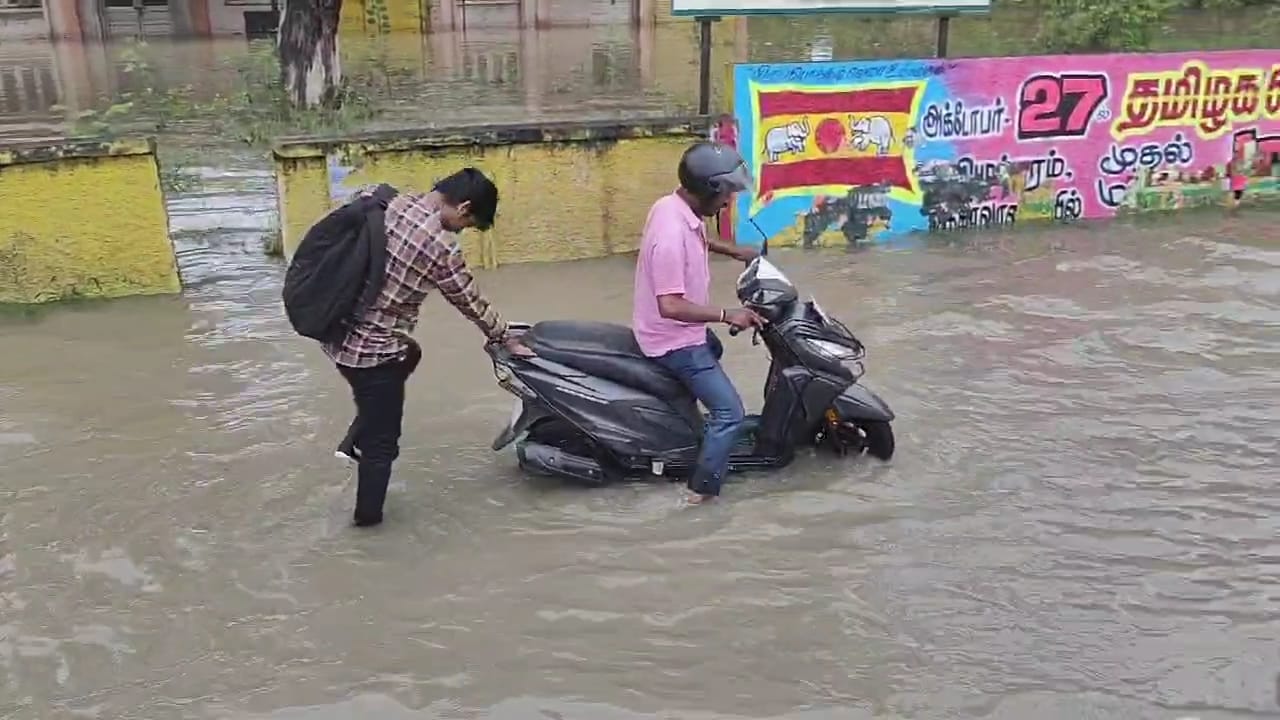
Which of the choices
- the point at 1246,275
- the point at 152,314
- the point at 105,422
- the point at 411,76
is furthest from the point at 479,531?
the point at 411,76

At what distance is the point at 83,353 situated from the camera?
686 cm

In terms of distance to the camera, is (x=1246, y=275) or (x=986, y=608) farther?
(x=1246, y=275)

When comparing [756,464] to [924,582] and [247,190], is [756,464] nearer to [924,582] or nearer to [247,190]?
[924,582]

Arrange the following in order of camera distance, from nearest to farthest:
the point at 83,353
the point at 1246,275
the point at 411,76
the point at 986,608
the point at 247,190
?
the point at 986,608 < the point at 83,353 < the point at 1246,275 < the point at 247,190 < the point at 411,76

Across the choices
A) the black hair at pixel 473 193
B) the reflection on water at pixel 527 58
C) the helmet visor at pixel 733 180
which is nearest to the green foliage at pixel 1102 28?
the reflection on water at pixel 527 58

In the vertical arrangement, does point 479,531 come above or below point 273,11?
below

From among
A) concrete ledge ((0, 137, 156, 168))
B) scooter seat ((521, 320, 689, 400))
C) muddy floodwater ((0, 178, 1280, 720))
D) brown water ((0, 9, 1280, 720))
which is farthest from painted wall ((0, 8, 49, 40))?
scooter seat ((521, 320, 689, 400))

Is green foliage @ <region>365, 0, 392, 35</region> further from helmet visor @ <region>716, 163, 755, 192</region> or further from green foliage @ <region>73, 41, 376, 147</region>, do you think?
helmet visor @ <region>716, 163, 755, 192</region>

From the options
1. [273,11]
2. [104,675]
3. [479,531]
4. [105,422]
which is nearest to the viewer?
[104,675]

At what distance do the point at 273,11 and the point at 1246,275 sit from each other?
84.0 feet

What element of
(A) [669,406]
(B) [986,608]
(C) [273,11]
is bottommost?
(B) [986,608]

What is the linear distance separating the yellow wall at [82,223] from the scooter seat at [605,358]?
4.03 meters

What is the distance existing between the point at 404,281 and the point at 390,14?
26867mm

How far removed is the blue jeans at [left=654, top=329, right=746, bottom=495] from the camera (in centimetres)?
492
